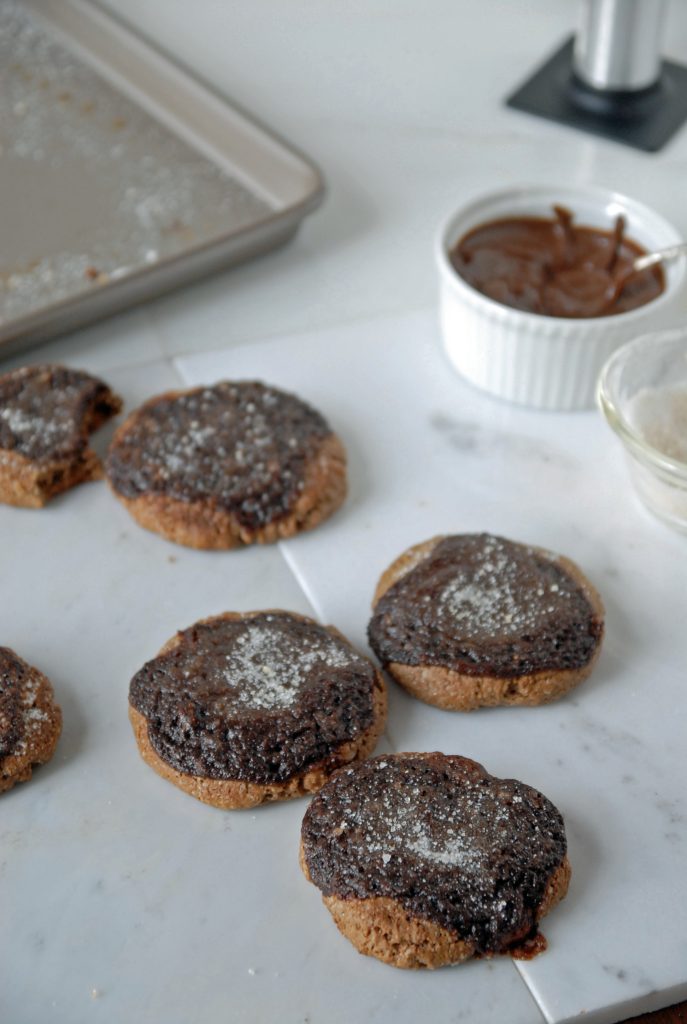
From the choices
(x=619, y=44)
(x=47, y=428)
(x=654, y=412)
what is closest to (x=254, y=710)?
(x=47, y=428)

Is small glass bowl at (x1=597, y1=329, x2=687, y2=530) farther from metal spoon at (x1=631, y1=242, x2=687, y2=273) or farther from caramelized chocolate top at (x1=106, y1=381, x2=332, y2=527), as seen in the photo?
caramelized chocolate top at (x1=106, y1=381, x2=332, y2=527)

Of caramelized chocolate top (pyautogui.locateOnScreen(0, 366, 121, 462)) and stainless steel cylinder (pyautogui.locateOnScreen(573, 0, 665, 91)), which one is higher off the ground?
stainless steel cylinder (pyautogui.locateOnScreen(573, 0, 665, 91))

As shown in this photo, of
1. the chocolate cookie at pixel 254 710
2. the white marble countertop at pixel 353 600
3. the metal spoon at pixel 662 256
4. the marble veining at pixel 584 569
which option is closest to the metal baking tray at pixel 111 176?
the white marble countertop at pixel 353 600

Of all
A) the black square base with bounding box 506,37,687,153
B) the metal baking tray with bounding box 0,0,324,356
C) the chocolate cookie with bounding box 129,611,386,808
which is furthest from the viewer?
the black square base with bounding box 506,37,687,153

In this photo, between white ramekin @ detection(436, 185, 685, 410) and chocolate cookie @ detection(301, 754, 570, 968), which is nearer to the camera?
chocolate cookie @ detection(301, 754, 570, 968)

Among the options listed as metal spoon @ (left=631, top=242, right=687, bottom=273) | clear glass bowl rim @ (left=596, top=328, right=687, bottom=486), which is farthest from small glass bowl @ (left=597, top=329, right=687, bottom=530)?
metal spoon @ (left=631, top=242, right=687, bottom=273)

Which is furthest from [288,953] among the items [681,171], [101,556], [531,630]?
[681,171]
